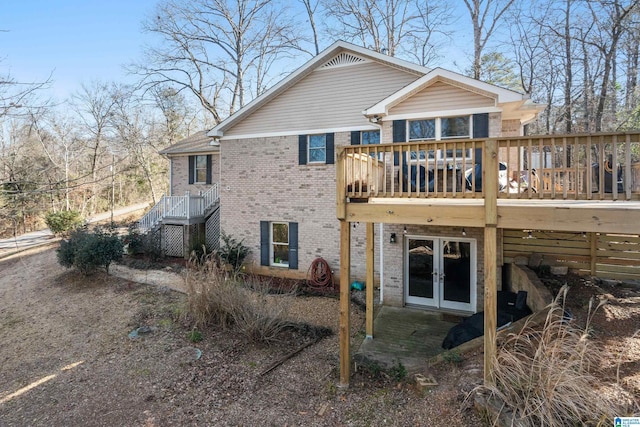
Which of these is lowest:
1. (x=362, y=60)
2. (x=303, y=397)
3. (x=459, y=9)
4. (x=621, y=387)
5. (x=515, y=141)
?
(x=303, y=397)

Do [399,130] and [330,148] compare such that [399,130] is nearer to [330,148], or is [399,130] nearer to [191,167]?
[330,148]

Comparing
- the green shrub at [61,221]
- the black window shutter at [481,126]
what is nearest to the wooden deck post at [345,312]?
the black window shutter at [481,126]

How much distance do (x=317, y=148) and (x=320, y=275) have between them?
4.24 m

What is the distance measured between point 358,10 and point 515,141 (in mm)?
19229

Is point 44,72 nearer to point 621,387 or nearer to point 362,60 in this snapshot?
point 362,60

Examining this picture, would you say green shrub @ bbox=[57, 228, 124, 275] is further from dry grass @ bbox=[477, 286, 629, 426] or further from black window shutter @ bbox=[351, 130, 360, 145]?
dry grass @ bbox=[477, 286, 629, 426]

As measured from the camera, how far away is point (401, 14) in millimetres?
19984

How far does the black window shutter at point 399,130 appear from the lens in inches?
347

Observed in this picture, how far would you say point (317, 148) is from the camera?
11219 mm

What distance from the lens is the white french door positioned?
8.67 meters

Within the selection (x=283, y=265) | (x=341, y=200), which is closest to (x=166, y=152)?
(x=283, y=265)

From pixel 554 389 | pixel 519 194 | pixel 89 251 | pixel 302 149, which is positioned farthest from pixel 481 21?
pixel 89 251

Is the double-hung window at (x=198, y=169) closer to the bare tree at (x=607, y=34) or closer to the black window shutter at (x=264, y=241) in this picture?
the black window shutter at (x=264, y=241)

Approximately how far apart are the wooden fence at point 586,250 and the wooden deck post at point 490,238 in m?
4.87
